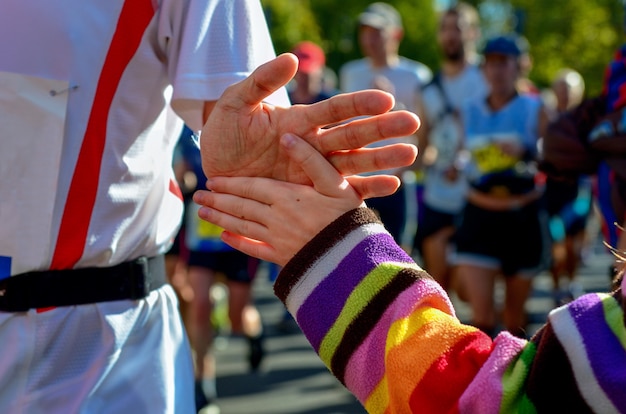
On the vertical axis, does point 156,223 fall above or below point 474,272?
above

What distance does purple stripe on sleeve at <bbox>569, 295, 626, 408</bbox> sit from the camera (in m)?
1.17

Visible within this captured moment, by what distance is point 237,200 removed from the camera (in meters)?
1.62

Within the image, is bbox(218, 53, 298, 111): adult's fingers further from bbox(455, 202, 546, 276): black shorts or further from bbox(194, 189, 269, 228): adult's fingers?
bbox(455, 202, 546, 276): black shorts

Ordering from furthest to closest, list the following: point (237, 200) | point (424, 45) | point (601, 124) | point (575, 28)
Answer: point (424, 45), point (575, 28), point (601, 124), point (237, 200)

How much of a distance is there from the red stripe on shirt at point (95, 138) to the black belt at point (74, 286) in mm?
36

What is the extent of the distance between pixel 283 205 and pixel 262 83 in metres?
0.21

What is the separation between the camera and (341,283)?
143 cm

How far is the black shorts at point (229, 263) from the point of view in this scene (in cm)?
675

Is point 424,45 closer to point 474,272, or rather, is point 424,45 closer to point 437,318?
point 474,272

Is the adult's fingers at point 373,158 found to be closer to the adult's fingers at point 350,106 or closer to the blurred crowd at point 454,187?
the adult's fingers at point 350,106

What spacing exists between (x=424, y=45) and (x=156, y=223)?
166 ft

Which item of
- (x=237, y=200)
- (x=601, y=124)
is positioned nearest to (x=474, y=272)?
(x=601, y=124)

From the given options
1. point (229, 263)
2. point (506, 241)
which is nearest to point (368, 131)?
point (506, 241)

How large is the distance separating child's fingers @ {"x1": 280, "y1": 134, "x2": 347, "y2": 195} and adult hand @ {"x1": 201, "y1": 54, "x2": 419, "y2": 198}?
0.03 metres
